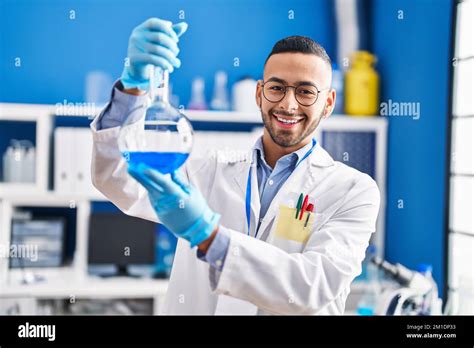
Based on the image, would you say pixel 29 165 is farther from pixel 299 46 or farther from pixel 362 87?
pixel 299 46

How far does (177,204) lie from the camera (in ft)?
2.92

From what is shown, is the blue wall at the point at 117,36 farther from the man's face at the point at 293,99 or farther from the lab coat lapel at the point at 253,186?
the lab coat lapel at the point at 253,186

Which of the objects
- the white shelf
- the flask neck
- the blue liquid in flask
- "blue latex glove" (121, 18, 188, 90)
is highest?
"blue latex glove" (121, 18, 188, 90)

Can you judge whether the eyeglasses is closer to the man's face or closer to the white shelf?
the man's face

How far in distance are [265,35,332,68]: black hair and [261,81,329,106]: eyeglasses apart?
67 millimetres

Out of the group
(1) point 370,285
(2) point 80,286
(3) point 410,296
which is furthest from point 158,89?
(2) point 80,286

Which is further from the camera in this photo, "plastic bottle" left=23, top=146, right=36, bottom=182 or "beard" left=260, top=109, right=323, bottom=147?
"plastic bottle" left=23, top=146, right=36, bottom=182

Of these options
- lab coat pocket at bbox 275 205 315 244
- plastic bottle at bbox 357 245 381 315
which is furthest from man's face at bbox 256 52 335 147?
plastic bottle at bbox 357 245 381 315

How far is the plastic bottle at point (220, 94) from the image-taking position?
2.90 meters

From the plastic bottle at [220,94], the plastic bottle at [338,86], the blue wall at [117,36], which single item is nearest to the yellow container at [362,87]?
the plastic bottle at [338,86]

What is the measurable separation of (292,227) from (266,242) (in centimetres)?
6

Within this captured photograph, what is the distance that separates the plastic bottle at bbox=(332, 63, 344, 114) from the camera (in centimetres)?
279

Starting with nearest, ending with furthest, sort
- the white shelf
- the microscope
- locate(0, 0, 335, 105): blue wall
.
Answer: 1. locate(0, 0, 335, 105): blue wall
2. the microscope
3. the white shelf
